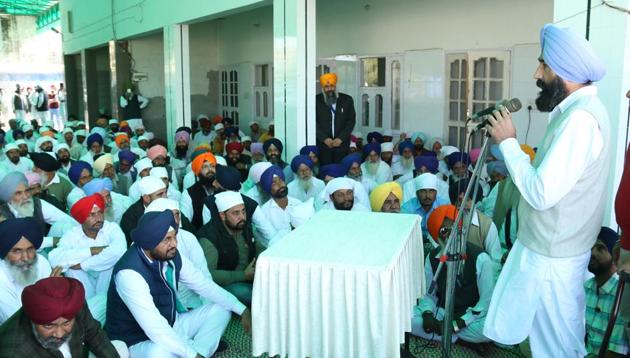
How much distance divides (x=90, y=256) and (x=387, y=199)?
6.98 feet

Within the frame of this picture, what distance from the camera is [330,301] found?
2.15m

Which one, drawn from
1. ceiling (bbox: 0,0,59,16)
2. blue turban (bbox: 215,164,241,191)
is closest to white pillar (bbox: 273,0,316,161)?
blue turban (bbox: 215,164,241,191)

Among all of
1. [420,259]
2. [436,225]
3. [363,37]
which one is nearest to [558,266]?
[420,259]

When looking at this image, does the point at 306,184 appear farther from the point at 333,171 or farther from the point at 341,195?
the point at 341,195

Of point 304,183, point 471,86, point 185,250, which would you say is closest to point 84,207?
point 185,250

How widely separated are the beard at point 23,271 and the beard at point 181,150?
5249mm

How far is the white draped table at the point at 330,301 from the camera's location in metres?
2.11

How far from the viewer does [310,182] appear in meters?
5.83

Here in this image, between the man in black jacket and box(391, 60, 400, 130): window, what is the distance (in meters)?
2.12

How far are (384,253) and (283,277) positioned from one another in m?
0.38

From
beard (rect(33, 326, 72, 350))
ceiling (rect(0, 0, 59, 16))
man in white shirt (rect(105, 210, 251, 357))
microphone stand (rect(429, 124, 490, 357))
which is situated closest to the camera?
microphone stand (rect(429, 124, 490, 357))

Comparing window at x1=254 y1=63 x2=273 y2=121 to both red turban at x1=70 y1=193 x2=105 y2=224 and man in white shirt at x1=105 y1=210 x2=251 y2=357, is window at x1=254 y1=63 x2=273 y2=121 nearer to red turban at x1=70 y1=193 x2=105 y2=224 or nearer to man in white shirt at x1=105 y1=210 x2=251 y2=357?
red turban at x1=70 y1=193 x2=105 y2=224

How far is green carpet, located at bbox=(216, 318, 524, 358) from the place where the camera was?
3.44 metres

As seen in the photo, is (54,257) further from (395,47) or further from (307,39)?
(395,47)
